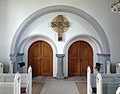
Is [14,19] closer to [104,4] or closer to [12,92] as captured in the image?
[104,4]

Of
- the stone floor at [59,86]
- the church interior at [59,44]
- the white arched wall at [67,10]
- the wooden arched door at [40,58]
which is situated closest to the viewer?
the stone floor at [59,86]

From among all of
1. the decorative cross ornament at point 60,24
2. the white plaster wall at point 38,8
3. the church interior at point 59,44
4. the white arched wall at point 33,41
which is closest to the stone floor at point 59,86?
the church interior at point 59,44

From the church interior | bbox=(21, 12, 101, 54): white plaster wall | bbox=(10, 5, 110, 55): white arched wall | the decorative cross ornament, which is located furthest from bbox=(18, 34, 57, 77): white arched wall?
bbox=(10, 5, 110, 55): white arched wall

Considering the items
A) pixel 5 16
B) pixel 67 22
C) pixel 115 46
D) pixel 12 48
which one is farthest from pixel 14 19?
pixel 115 46

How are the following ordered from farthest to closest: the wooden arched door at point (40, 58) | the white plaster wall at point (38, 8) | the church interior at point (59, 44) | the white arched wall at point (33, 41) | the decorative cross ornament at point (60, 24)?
the wooden arched door at point (40, 58), the white arched wall at point (33, 41), the decorative cross ornament at point (60, 24), the white plaster wall at point (38, 8), the church interior at point (59, 44)

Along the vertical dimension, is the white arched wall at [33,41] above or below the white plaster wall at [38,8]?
below

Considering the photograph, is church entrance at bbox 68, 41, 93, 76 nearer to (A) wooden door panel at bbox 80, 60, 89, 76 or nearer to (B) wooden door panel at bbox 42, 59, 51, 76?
(A) wooden door panel at bbox 80, 60, 89, 76

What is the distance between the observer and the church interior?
31.6 ft

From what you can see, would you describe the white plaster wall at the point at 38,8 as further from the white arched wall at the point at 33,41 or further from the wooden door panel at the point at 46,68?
the wooden door panel at the point at 46,68

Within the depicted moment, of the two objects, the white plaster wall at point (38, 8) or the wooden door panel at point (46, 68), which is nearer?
the white plaster wall at point (38, 8)

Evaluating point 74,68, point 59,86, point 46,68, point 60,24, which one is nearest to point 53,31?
point 60,24

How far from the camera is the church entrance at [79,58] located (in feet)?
44.6

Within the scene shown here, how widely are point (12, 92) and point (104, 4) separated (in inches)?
258

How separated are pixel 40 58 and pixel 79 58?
2.37 meters
